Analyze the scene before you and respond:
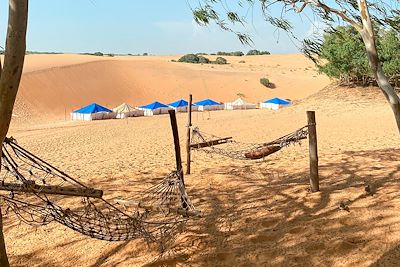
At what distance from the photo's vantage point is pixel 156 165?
32.0 feet

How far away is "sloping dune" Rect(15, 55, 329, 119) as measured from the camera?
3525 cm

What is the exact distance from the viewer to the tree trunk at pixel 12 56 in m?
2.86

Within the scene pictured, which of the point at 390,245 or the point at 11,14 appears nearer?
the point at 11,14

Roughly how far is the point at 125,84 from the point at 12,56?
3976 cm

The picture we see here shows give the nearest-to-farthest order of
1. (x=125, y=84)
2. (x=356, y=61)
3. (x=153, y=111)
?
(x=356, y=61) → (x=153, y=111) → (x=125, y=84)

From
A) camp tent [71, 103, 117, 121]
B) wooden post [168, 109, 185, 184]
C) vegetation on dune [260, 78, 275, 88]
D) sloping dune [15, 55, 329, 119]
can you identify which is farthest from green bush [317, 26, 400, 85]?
vegetation on dune [260, 78, 275, 88]

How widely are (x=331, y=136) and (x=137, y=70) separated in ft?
116

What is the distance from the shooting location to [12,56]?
290cm

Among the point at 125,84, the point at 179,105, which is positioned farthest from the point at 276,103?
the point at 125,84

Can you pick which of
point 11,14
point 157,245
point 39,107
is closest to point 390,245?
point 157,245

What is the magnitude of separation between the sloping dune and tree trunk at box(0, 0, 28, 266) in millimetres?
29590

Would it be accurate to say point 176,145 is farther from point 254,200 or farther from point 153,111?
point 153,111

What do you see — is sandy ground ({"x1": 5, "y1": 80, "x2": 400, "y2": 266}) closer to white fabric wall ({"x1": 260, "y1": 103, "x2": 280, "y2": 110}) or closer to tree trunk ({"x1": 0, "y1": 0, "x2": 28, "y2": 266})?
tree trunk ({"x1": 0, "y1": 0, "x2": 28, "y2": 266})

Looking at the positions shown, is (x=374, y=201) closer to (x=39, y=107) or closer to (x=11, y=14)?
(x=11, y=14)
